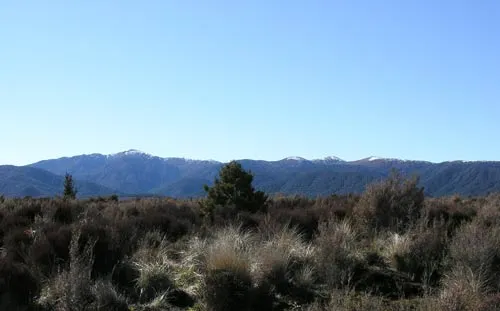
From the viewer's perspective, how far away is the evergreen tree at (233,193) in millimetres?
18328

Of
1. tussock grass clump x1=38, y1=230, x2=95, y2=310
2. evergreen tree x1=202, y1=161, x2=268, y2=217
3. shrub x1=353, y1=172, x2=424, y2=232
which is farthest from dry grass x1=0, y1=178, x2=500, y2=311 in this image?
evergreen tree x1=202, y1=161, x2=268, y2=217

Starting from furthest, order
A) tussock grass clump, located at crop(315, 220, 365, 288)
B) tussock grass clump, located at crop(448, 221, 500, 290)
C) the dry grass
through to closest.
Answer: tussock grass clump, located at crop(315, 220, 365, 288)
tussock grass clump, located at crop(448, 221, 500, 290)
the dry grass

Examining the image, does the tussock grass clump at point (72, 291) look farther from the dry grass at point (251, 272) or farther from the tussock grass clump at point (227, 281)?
the tussock grass clump at point (227, 281)

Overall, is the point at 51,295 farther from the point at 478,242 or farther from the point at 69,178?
the point at 69,178

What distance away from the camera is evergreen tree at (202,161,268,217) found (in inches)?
722

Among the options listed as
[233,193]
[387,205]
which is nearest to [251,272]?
[387,205]

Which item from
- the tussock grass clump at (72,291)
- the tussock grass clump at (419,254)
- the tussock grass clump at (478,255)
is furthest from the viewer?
the tussock grass clump at (419,254)

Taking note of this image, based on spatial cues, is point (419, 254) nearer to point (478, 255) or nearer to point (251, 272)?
point (478, 255)

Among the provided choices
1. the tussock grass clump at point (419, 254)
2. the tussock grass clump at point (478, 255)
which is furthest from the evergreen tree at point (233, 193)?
the tussock grass clump at point (478, 255)

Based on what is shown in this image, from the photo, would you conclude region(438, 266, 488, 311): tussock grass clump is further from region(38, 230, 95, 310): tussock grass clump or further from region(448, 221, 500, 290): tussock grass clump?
region(38, 230, 95, 310): tussock grass clump

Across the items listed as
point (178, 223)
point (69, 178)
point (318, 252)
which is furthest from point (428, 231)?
point (69, 178)

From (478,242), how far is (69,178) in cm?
3595

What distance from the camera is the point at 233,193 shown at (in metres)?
18.6

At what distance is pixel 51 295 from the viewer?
22.7 ft
